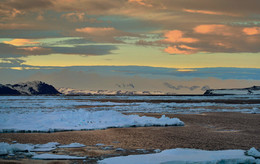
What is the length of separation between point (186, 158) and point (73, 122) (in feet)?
40.8

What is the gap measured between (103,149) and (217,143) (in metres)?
5.60

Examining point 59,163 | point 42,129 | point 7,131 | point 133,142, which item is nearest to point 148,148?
point 133,142

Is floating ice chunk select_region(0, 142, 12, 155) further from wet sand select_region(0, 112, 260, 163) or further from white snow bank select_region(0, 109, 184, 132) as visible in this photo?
white snow bank select_region(0, 109, 184, 132)

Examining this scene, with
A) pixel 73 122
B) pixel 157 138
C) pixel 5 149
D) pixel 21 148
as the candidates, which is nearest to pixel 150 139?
pixel 157 138

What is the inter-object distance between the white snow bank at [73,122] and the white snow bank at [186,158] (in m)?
9.57

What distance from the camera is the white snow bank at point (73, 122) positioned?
20000mm

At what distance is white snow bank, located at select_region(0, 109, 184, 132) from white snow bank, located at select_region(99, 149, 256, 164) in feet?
31.4

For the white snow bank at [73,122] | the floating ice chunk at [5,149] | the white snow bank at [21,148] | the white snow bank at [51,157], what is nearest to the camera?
the white snow bank at [51,157]

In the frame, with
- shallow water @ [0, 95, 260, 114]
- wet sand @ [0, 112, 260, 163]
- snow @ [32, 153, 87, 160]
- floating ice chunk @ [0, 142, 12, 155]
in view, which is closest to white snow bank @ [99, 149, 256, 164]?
snow @ [32, 153, 87, 160]

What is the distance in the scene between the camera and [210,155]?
11.4 m

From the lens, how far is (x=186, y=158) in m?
11.1

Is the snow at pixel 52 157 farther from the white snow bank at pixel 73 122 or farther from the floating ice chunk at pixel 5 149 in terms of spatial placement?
the white snow bank at pixel 73 122

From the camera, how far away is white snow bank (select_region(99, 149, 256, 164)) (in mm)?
10610

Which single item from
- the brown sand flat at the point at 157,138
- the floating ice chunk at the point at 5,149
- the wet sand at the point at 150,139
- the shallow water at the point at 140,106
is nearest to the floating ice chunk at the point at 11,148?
the floating ice chunk at the point at 5,149
